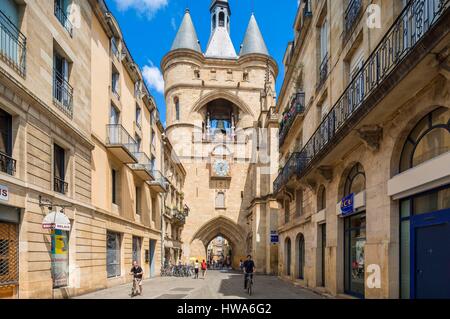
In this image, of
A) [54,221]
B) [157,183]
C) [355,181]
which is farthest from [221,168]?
[54,221]

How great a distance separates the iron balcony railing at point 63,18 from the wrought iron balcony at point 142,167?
7.60 metres

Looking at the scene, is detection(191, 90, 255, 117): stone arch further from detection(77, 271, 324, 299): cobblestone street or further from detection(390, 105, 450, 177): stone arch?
detection(390, 105, 450, 177): stone arch

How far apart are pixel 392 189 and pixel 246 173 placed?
34.4 m

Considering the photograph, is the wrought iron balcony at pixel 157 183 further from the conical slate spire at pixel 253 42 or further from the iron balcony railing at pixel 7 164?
the conical slate spire at pixel 253 42

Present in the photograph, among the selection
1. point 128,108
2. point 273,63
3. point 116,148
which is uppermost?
point 273,63

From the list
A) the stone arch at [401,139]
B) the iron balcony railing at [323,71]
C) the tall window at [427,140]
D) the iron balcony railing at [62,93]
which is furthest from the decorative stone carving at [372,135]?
the iron balcony railing at [62,93]

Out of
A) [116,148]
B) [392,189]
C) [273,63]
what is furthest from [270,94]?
[392,189]

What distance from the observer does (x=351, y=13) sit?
11484 mm

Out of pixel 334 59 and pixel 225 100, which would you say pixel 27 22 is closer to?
pixel 334 59

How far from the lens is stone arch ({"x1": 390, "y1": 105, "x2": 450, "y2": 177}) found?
7398 mm

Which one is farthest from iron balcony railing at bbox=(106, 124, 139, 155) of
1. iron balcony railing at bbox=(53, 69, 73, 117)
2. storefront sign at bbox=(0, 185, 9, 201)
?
storefront sign at bbox=(0, 185, 9, 201)

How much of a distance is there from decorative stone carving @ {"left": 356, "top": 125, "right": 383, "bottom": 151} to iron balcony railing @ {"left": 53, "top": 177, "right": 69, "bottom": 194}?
9.03 metres

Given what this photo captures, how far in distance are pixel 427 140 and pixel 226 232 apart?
36686 millimetres

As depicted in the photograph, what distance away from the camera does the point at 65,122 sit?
39.2 ft
